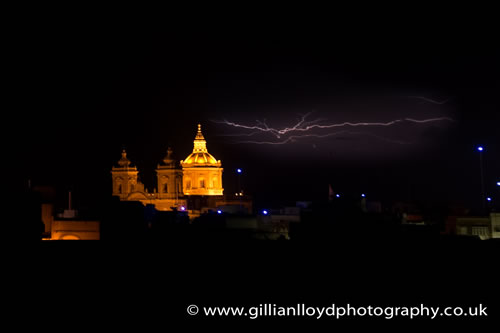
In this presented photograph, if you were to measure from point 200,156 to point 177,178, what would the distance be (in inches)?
97.5

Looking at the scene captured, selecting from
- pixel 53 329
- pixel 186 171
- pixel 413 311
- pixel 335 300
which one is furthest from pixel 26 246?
pixel 186 171

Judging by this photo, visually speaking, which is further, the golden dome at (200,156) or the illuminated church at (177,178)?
the golden dome at (200,156)

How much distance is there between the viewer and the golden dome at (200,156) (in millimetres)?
82938

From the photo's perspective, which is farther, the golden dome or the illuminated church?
the golden dome

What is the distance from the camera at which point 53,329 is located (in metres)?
22.0

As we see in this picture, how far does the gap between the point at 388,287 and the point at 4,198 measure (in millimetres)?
8996

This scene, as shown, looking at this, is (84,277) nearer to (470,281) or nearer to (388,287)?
(388,287)

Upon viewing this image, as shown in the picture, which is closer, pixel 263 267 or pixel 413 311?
pixel 413 311

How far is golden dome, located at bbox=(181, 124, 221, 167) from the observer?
82.9 meters

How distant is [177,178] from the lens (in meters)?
82.9

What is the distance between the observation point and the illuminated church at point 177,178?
8125cm

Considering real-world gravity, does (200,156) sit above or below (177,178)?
above

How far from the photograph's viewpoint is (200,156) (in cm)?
8350

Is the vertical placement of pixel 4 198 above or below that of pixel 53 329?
above
